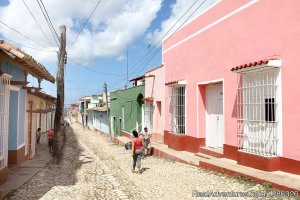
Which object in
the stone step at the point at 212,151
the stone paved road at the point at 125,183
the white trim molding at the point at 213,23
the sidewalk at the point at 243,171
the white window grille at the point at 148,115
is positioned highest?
the white trim molding at the point at 213,23

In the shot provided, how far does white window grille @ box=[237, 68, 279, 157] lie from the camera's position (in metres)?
7.97

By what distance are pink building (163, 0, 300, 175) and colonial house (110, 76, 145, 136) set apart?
7.01 metres

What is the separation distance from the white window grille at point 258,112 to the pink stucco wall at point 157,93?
273 inches

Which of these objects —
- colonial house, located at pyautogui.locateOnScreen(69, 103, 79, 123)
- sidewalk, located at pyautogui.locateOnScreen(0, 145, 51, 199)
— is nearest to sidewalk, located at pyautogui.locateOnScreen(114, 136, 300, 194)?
sidewalk, located at pyautogui.locateOnScreen(0, 145, 51, 199)

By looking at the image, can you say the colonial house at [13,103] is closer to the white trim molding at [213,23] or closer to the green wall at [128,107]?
the white trim molding at [213,23]

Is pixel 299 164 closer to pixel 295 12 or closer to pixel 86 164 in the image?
pixel 295 12

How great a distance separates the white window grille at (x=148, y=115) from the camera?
18.7m

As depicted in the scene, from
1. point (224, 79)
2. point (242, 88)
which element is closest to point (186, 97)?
point (224, 79)

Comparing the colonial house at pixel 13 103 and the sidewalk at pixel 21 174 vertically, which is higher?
the colonial house at pixel 13 103

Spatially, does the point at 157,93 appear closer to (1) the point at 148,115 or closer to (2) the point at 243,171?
(1) the point at 148,115

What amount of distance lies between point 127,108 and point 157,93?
24.2 feet

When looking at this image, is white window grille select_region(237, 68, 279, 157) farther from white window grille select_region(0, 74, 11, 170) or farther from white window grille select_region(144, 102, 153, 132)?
white window grille select_region(144, 102, 153, 132)

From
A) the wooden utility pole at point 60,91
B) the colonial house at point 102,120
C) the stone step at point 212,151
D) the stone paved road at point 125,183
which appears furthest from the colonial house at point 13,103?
the colonial house at point 102,120

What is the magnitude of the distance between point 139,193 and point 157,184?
0.86 meters
